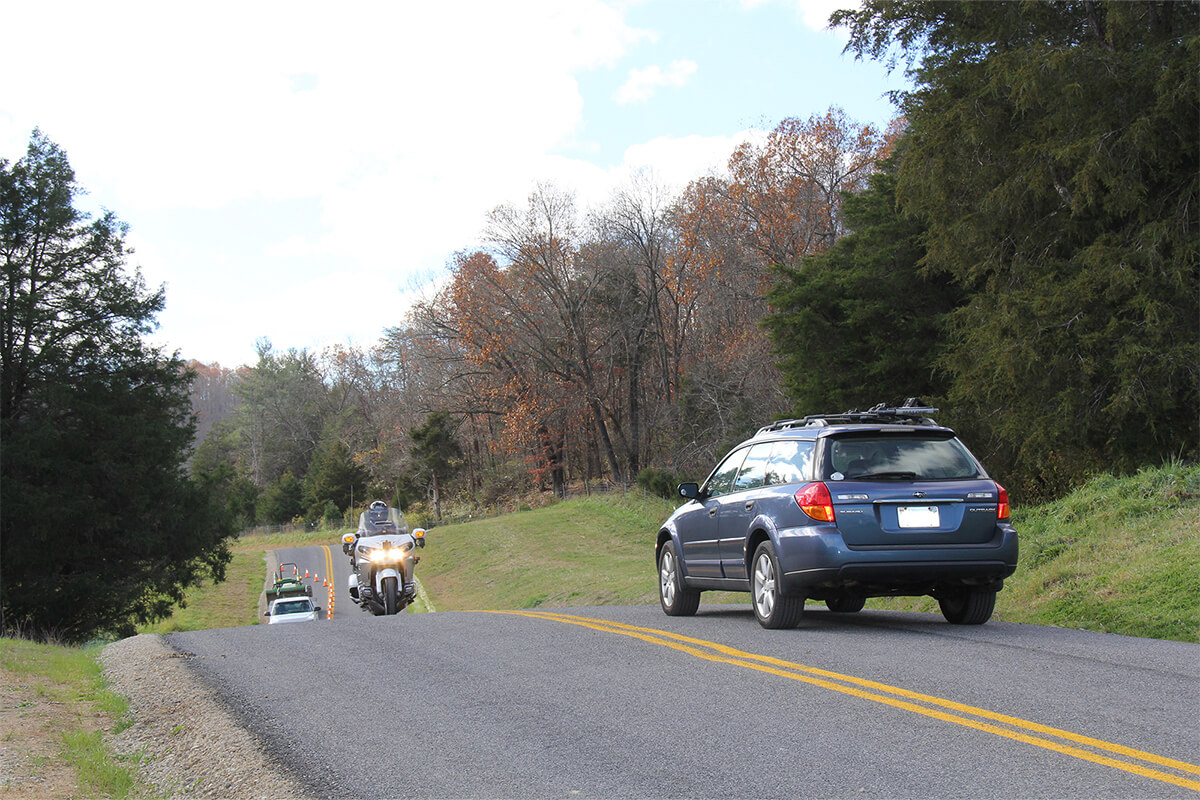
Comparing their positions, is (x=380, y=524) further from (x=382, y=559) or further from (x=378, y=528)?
(x=382, y=559)

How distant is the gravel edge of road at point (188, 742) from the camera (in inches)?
207

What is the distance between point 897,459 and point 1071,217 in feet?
35.4

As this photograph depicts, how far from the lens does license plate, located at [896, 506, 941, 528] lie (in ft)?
28.6

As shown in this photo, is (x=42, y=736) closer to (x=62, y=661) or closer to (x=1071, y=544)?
(x=62, y=661)

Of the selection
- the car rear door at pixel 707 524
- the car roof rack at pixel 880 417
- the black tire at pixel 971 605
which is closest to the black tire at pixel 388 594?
the car rear door at pixel 707 524

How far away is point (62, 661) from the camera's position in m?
11.6

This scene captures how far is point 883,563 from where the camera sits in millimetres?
8609

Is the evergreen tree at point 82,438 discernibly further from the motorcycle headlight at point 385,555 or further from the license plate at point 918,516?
the license plate at point 918,516

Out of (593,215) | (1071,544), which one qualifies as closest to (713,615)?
(1071,544)

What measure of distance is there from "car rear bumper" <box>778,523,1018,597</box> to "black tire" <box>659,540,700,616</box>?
108 inches

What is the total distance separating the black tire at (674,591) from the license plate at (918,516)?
3361mm

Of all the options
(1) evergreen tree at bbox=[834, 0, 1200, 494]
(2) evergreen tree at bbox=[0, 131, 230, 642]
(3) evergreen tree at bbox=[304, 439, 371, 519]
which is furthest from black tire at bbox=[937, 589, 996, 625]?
(3) evergreen tree at bbox=[304, 439, 371, 519]

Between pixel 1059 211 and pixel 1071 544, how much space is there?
7553 mm

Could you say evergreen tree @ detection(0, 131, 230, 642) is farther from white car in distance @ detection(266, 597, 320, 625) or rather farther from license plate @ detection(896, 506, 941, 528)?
license plate @ detection(896, 506, 941, 528)
